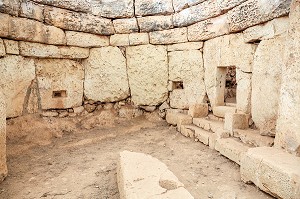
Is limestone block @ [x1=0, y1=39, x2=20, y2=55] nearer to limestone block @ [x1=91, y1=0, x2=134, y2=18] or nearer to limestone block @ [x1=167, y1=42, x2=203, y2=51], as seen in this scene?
limestone block @ [x1=91, y1=0, x2=134, y2=18]

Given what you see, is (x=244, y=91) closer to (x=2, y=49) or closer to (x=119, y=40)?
(x=119, y=40)

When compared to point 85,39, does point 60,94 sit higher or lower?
lower

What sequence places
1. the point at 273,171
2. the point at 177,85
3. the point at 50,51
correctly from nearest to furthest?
the point at 273,171, the point at 50,51, the point at 177,85

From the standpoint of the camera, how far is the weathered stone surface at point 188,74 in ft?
14.5

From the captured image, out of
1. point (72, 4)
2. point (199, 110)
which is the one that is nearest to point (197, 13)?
point (199, 110)

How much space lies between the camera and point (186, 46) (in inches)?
179

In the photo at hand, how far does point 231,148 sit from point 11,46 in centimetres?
383

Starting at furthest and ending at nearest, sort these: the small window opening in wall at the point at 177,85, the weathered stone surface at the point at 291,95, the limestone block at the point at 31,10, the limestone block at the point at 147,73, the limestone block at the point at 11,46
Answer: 1. the small window opening in wall at the point at 177,85
2. the limestone block at the point at 147,73
3. the limestone block at the point at 31,10
4. the limestone block at the point at 11,46
5. the weathered stone surface at the point at 291,95

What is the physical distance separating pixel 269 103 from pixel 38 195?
314 centimetres

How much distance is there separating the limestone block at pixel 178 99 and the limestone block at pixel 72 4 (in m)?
2.62

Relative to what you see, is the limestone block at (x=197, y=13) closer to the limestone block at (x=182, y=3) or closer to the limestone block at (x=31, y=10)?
the limestone block at (x=182, y=3)

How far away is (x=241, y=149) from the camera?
2723 mm

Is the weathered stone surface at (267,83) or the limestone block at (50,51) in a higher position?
the limestone block at (50,51)

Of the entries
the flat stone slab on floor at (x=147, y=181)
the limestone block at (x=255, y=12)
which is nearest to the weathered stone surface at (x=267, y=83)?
the limestone block at (x=255, y=12)
